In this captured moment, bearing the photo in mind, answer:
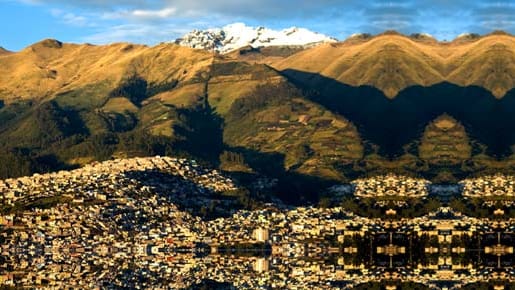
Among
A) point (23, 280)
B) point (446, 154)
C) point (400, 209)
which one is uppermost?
point (446, 154)

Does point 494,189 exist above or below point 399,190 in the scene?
above

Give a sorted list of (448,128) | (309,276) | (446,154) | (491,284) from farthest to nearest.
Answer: (448,128)
(446,154)
(309,276)
(491,284)

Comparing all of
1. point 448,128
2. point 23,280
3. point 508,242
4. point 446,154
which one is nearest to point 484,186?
point 446,154

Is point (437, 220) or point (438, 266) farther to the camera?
point (437, 220)

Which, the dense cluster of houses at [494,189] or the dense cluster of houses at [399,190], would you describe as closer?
the dense cluster of houses at [399,190]

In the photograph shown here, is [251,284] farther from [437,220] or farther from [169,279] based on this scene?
[437,220]

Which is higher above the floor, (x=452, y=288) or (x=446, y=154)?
(x=446, y=154)

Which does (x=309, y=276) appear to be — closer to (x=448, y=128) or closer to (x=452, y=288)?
(x=452, y=288)

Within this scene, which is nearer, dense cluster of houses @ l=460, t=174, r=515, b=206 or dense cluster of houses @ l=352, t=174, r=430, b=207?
dense cluster of houses @ l=352, t=174, r=430, b=207

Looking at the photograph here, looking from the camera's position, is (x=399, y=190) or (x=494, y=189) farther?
(x=494, y=189)

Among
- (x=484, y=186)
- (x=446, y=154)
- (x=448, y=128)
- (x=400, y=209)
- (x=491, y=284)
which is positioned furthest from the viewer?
(x=448, y=128)
